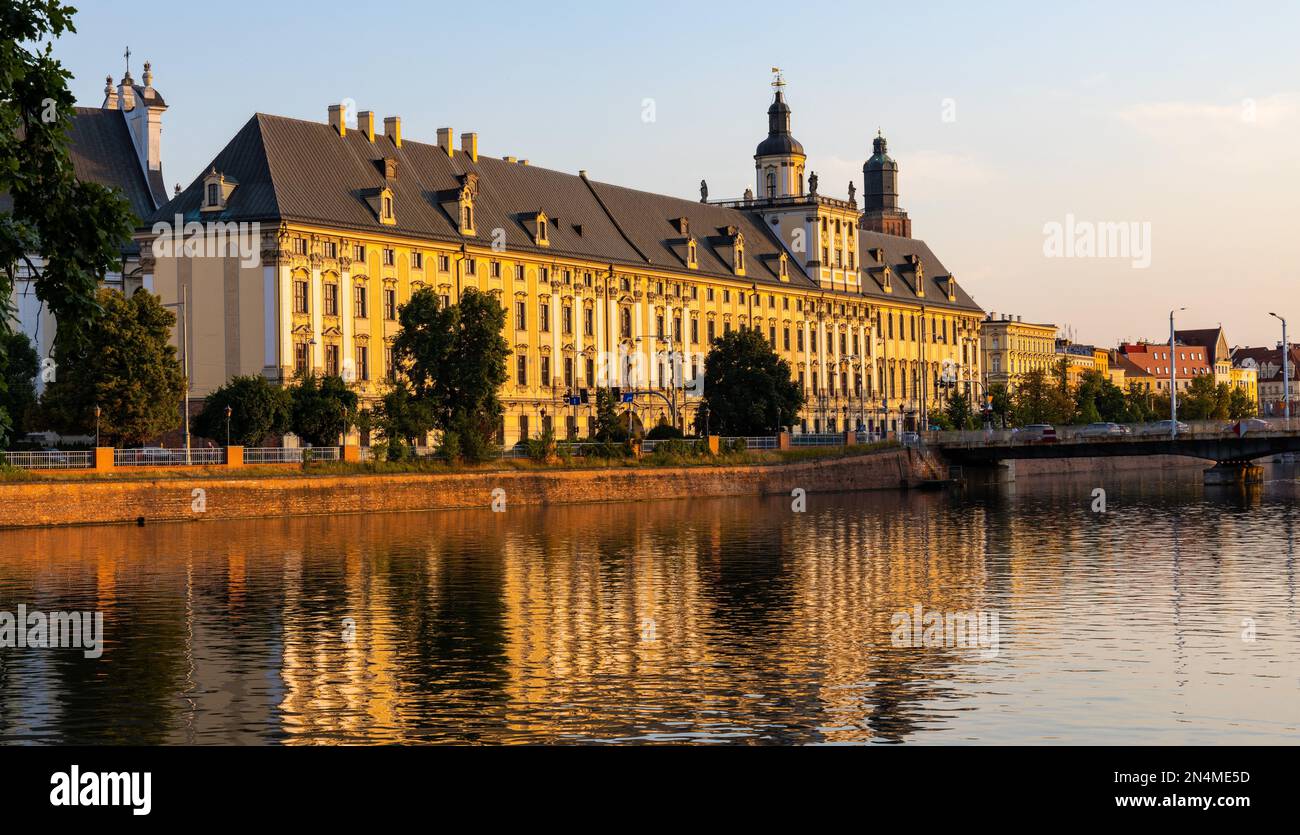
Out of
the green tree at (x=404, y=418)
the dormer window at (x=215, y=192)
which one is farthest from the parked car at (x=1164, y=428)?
the dormer window at (x=215, y=192)

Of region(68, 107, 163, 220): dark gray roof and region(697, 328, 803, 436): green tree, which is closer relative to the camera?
region(68, 107, 163, 220): dark gray roof

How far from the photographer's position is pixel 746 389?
125m

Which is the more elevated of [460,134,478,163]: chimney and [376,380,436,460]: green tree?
[460,134,478,163]: chimney

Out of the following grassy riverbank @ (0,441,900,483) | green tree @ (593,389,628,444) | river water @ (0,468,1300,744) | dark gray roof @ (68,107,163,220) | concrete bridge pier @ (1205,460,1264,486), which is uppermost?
dark gray roof @ (68,107,163,220)

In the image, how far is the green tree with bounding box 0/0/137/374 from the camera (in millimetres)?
27453

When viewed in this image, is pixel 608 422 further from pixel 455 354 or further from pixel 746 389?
pixel 746 389

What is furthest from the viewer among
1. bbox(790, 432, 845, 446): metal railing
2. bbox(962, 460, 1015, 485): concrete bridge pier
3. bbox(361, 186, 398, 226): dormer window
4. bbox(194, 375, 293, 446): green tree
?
bbox(962, 460, 1015, 485): concrete bridge pier

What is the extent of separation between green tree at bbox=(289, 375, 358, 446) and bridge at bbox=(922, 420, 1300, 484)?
165 ft

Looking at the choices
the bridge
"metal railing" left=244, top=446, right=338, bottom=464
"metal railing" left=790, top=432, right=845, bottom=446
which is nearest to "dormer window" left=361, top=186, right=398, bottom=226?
"metal railing" left=244, top=446, right=338, bottom=464

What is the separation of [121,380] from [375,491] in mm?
13219

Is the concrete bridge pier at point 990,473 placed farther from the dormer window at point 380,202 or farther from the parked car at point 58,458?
the parked car at point 58,458

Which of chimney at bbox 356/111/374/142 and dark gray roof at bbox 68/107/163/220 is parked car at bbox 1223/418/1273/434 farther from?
dark gray roof at bbox 68/107/163/220

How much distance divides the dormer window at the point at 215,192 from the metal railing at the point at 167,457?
29.2m
